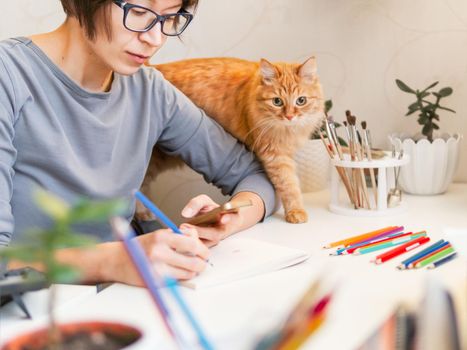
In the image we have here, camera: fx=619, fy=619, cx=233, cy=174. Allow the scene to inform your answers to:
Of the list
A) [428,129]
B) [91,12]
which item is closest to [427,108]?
[428,129]

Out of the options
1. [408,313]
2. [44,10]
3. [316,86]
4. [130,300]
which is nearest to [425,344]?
[408,313]

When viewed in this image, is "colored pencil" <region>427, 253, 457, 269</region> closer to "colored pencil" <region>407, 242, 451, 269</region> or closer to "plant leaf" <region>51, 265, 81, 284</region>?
"colored pencil" <region>407, 242, 451, 269</region>

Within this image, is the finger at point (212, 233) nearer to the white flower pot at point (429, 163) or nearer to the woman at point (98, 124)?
the woman at point (98, 124)

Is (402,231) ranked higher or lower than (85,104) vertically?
lower

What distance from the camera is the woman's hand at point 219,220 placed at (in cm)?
100

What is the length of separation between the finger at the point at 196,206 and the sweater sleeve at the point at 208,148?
0.77ft

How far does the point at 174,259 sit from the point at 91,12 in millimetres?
449

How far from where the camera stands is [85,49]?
1127 millimetres

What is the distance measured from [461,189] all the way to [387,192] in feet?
1.08

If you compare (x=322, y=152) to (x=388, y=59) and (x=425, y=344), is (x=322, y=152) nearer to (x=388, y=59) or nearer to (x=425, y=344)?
(x=388, y=59)

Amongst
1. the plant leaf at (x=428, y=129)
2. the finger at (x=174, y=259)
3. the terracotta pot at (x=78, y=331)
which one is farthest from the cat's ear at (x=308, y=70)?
the terracotta pot at (x=78, y=331)

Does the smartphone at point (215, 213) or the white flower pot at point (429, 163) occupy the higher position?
the smartphone at point (215, 213)

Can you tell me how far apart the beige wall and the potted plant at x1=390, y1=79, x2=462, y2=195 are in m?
→ 0.11

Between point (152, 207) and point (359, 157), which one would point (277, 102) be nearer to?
point (359, 157)
